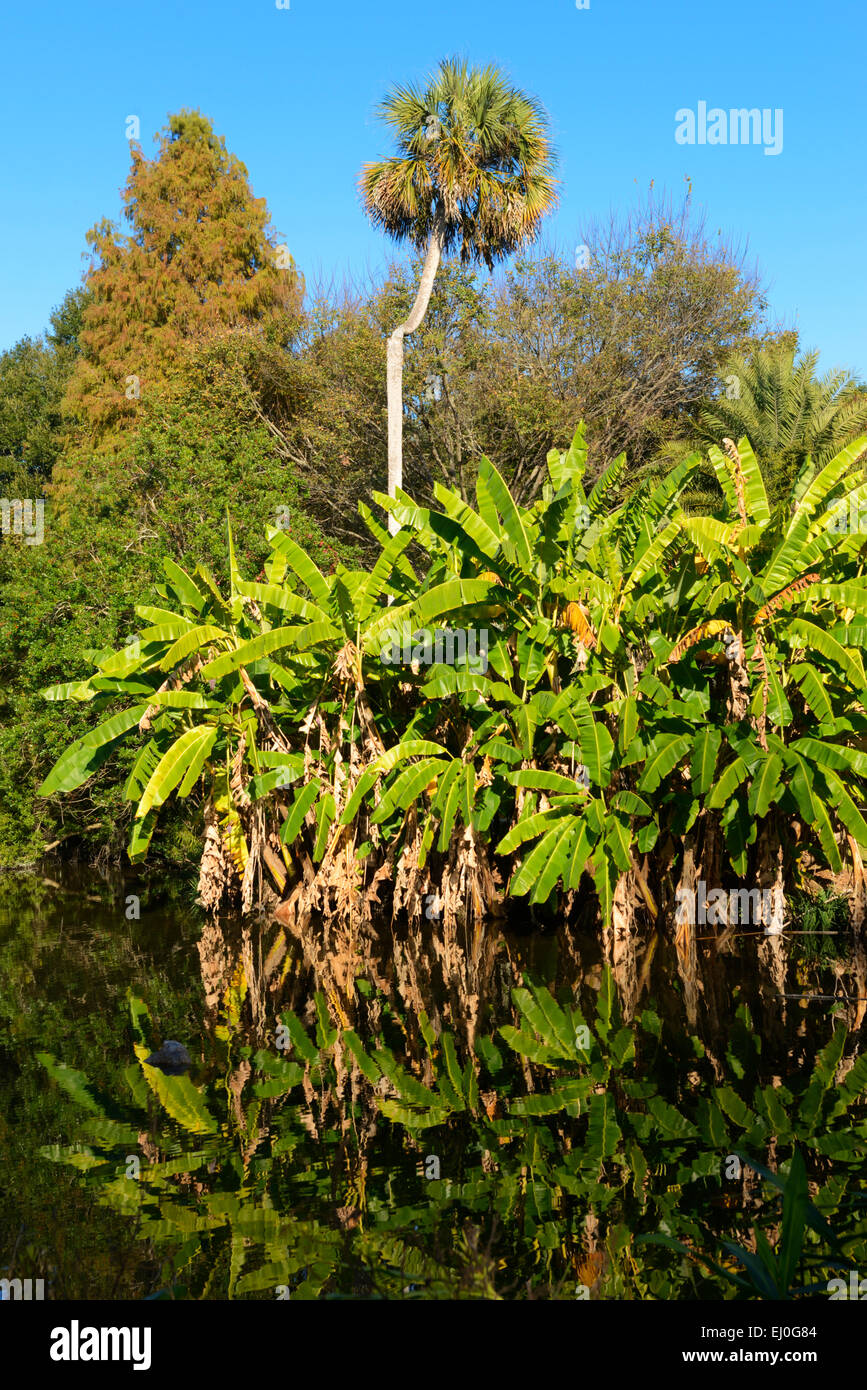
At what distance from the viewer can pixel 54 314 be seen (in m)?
46.1

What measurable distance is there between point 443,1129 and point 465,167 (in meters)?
17.3

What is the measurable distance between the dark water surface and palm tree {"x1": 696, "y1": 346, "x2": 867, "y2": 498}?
12.7 meters

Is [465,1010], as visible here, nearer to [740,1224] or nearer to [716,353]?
[740,1224]

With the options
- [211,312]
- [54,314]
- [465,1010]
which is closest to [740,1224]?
[465,1010]

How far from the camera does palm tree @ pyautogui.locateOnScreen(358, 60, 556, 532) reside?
1914 centimetres

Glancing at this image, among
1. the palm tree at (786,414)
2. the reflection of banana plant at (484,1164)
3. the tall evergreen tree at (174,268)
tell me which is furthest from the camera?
the tall evergreen tree at (174,268)

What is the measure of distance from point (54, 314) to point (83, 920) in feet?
127

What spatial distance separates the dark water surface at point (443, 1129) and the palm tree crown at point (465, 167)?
14041 millimetres

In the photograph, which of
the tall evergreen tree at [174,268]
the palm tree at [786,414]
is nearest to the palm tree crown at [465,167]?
the palm tree at [786,414]

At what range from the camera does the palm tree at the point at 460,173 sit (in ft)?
62.8

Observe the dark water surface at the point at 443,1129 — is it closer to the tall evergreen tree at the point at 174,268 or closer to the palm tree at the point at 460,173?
the palm tree at the point at 460,173

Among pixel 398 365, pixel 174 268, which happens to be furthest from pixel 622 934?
pixel 174 268

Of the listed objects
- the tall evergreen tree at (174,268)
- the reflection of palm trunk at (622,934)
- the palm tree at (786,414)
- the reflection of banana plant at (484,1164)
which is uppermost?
the tall evergreen tree at (174,268)

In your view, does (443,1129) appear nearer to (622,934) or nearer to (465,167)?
(622,934)
